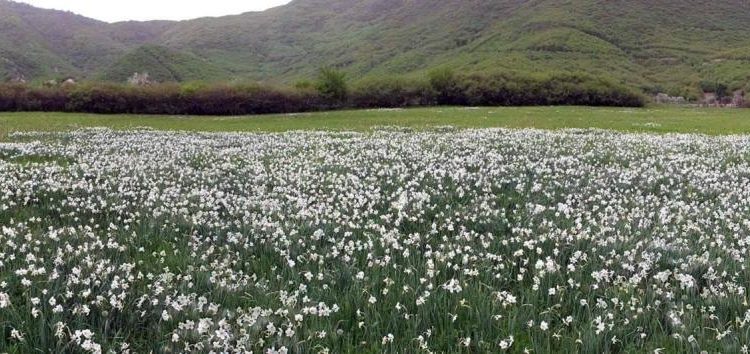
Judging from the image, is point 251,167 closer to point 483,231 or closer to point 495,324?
point 483,231

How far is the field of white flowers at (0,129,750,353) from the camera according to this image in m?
4.61

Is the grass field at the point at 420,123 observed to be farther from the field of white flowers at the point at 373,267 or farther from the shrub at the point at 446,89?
the shrub at the point at 446,89

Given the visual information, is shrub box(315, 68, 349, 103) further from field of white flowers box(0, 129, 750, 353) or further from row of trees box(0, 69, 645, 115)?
field of white flowers box(0, 129, 750, 353)

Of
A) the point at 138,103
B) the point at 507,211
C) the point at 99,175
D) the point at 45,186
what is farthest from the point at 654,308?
the point at 138,103

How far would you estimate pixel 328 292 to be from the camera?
18.5ft

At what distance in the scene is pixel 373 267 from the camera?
6227mm

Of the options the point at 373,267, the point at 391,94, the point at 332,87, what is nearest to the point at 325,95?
the point at 332,87

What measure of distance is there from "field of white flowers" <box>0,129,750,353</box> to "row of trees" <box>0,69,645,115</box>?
6857cm

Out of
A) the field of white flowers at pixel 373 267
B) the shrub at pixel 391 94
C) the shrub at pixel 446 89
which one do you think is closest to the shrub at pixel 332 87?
the shrub at pixel 391 94

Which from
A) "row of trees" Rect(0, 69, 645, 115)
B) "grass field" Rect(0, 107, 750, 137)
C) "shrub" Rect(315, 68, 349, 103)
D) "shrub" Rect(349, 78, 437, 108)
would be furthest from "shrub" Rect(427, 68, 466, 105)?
"grass field" Rect(0, 107, 750, 137)

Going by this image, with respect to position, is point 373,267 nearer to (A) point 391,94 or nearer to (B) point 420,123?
(B) point 420,123

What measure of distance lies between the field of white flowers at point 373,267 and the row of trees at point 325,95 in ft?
225

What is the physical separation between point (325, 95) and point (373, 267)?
81685mm

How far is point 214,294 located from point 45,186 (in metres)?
7.45
